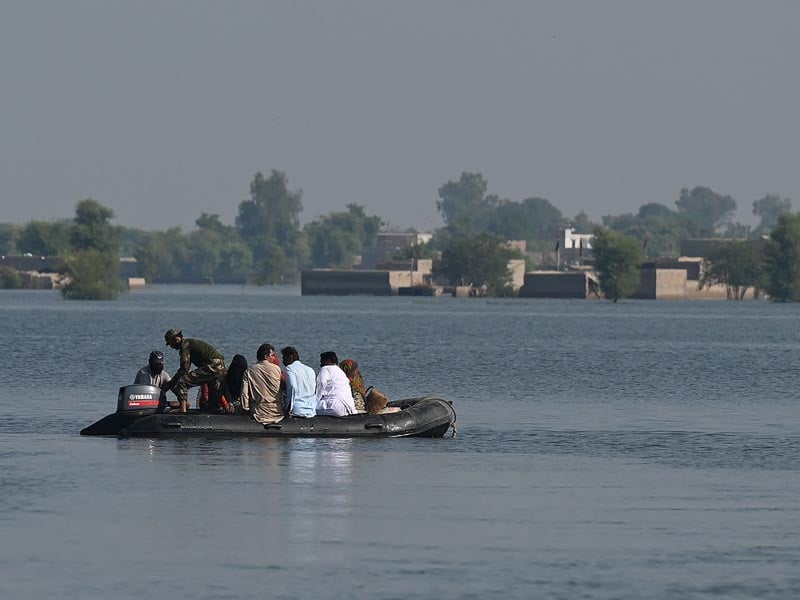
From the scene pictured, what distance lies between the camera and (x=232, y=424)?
36250 mm

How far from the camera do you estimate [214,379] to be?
36.7m

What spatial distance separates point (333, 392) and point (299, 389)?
0.72 metres

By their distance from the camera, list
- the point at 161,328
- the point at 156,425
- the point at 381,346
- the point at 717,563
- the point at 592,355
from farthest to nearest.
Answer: the point at 161,328, the point at 381,346, the point at 592,355, the point at 156,425, the point at 717,563

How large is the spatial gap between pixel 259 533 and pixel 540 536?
11.6ft

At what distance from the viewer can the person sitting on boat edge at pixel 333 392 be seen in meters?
36.6

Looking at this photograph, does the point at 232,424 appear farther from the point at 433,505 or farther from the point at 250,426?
the point at 433,505

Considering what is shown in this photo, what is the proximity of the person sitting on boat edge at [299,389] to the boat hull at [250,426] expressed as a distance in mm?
189

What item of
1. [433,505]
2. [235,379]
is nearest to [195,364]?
[235,379]

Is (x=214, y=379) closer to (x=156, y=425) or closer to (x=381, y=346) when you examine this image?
(x=156, y=425)

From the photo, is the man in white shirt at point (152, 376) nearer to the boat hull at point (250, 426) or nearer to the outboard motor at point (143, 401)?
the outboard motor at point (143, 401)

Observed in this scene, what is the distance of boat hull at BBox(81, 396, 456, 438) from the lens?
36281mm

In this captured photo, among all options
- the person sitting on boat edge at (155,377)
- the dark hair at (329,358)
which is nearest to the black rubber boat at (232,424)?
the person sitting on boat edge at (155,377)

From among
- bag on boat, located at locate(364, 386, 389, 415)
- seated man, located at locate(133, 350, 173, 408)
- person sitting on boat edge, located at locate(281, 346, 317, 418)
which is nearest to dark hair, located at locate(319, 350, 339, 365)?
person sitting on boat edge, located at locate(281, 346, 317, 418)

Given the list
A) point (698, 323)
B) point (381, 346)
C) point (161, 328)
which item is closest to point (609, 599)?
point (381, 346)
